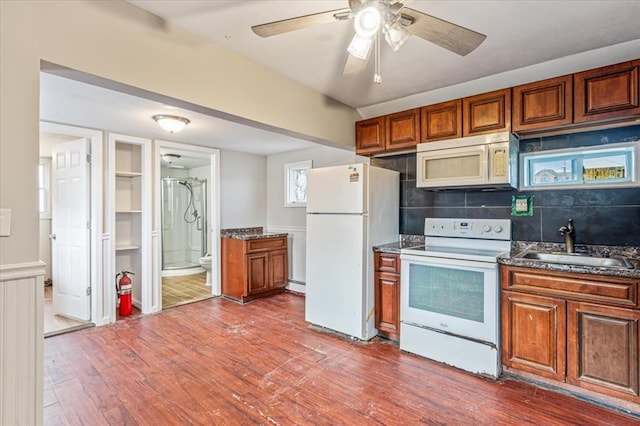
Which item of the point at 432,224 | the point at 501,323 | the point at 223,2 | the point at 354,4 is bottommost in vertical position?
the point at 501,323

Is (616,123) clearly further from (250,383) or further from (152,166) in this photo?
(152,166)

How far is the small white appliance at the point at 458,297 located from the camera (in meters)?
2.42

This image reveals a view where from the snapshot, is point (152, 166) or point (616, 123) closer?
point (616, 123)

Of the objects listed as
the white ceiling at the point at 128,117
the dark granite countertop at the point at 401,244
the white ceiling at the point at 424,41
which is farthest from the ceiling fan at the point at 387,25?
the dark granite countertop at the point at 401,244

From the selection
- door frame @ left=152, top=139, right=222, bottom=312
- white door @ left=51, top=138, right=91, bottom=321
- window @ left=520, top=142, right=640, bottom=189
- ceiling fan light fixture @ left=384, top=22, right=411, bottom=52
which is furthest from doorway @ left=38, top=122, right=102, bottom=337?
window @ left=520, top=142, right=640, bottom=189

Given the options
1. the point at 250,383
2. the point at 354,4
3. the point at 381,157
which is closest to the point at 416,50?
the point at 354,4

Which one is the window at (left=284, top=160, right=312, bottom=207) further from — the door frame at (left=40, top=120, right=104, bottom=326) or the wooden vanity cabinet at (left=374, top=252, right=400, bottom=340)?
the door frame at (left=40, top=120, right=104, bottom=326)

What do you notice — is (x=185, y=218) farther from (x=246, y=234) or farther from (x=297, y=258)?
(x=297, y=258)

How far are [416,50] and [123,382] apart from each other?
3.18 metres

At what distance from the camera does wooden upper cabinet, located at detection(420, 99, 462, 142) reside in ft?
9.25

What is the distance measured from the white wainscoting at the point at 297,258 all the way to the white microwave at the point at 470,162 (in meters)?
2.35

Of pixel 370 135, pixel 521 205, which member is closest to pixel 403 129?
pixel 370 135

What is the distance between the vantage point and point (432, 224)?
3238mm

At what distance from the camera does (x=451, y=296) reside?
2619 mm
